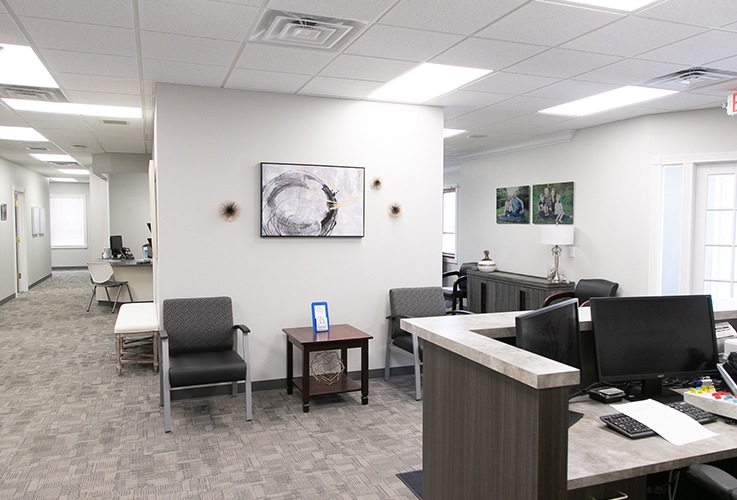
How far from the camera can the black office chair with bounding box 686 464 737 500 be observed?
4.69 feet

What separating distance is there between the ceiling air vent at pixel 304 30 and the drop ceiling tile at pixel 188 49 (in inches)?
9.4

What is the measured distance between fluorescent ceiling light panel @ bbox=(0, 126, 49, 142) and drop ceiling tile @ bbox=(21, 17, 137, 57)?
135 inches

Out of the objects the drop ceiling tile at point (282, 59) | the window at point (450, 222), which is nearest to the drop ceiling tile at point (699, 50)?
the drop ceiling tile at point (282, 59)

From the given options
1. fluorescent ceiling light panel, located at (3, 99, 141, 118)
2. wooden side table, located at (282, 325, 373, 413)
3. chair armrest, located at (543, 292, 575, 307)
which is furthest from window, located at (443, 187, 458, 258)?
fluorescent ceiling light panel, located at (3, 99, 141, 118)

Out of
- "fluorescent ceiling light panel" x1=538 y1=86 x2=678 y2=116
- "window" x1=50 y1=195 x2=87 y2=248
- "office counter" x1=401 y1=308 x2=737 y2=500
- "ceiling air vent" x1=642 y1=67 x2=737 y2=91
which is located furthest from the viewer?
"window" x1=50 y1=195 x2=87 y2=248

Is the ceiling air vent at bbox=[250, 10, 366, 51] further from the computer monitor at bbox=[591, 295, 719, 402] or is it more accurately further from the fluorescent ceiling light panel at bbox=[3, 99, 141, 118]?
the fluorescent ceiling light panel at bbox=[3, 99, 141, 118]

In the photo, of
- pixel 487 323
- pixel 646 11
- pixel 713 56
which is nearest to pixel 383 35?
pixel 646 11

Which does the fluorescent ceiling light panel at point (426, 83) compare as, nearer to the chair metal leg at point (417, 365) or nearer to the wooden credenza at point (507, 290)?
the chair metal leg at point (417, 365)

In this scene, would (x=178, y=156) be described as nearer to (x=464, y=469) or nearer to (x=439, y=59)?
(x=439, y=59)

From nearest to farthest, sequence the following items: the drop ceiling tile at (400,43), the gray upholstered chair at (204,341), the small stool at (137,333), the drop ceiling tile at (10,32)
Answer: the drop ceiling tile at (10,32) → the drop ceiling tile at (400,43) → the gray upholstered chair at (204,341) → the small stool at (137,333)

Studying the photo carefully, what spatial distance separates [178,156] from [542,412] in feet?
11.0

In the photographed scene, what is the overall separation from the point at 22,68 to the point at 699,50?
13.4 feet

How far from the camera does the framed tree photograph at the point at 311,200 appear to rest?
4.18m

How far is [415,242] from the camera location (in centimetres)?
466
